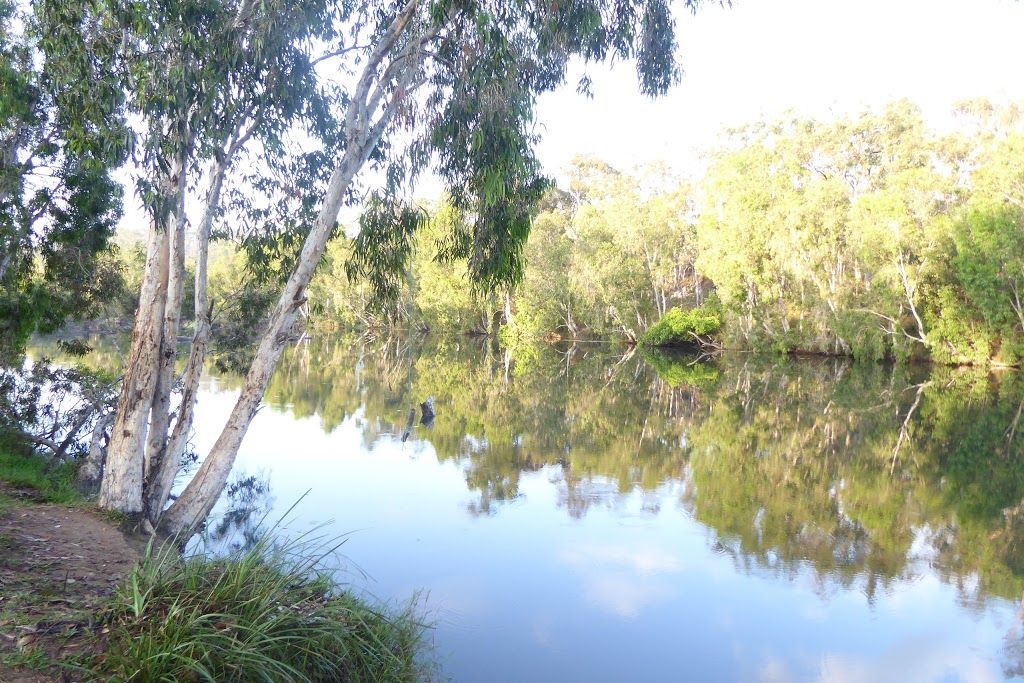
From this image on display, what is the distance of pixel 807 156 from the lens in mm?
36406

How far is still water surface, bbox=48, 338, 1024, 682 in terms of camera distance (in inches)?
234

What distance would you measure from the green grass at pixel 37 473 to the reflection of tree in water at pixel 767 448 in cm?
446

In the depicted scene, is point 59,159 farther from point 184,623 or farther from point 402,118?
point 184,623

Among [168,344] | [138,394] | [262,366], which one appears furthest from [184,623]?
[168,344]

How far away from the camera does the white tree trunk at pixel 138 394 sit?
259 inches

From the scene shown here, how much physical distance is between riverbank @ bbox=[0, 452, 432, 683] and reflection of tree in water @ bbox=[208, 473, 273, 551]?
7.15 ft

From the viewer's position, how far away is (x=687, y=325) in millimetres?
38094

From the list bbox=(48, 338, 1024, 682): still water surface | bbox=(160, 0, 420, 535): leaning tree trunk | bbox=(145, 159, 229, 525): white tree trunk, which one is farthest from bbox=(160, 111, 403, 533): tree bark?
bbox=(48, 338, 1024, 682): still water surface

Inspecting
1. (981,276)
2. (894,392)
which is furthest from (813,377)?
(981,276)

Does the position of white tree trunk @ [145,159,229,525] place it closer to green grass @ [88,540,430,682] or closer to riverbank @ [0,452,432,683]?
riverbank @ [0,452,432,683]

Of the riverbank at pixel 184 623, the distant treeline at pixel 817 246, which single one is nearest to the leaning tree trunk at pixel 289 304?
the riverbank at pixel 184 623

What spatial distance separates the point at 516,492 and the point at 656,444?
4.16 metres

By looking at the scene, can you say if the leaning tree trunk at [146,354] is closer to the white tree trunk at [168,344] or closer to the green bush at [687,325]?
the white tree trunk at [168,344]

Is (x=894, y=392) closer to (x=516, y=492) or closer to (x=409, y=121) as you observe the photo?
(x=516, y=492)
